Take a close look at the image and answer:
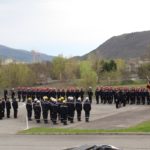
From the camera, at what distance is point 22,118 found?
37.4 meters

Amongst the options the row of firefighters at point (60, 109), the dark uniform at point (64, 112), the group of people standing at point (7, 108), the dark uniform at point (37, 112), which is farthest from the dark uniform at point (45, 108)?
the group of people standing at point (7, 108)

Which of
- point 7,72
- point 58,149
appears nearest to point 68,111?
point 58,149

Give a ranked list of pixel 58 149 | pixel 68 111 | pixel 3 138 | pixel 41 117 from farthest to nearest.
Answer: pixel 41 117 < pixel 68 111 < pixel 3 138 < pixel 58 149

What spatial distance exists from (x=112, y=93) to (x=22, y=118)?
43.8 ft

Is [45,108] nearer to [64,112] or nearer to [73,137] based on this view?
[64,112]

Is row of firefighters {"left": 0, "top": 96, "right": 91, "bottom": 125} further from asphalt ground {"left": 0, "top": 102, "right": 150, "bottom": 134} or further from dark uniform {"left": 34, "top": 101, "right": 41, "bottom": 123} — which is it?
asphalt ground {"left": 0, "top": 102, "right": 150, "bottom": 134}

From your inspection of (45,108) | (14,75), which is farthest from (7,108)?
(14,75)

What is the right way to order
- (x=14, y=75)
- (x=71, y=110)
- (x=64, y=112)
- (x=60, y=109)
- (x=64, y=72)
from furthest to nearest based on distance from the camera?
(x=64, y=72), (x=14, y=75), (x=71, y=110), (x=60, y=109), (x=64, y=112)

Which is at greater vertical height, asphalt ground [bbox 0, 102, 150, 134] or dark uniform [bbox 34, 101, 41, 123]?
dark uniform [bbox 34, 101, 41, 123]

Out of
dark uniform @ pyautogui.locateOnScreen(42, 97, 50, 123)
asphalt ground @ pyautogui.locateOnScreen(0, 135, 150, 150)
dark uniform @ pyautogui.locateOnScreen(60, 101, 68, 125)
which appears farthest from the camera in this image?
dark uniform @ pyautogui.locateOnScreen(42, 97, 50, 123)

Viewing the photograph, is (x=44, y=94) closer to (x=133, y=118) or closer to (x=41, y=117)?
(x=41, y=117)

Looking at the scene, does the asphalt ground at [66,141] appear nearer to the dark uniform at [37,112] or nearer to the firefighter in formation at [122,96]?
the dark uniform at [37,112]

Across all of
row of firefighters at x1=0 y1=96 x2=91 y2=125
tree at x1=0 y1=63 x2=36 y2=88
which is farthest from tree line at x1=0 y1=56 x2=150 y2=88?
row of firefighters at x1=0 y1=96 x2=91 y2=125

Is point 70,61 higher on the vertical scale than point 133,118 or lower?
higher
